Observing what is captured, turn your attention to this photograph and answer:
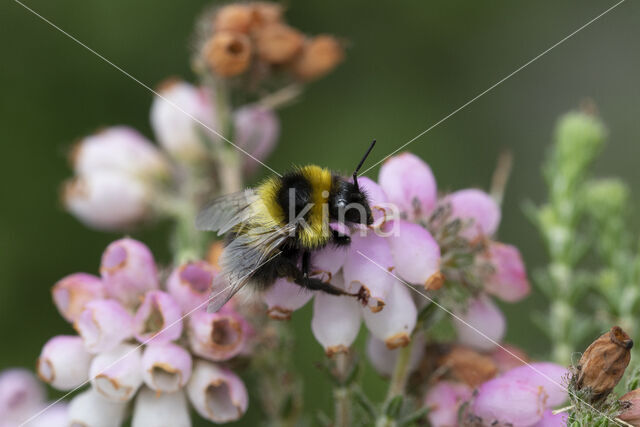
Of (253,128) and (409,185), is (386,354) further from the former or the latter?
(253,128)

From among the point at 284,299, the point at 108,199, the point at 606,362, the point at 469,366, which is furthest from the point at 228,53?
the point at 606,362

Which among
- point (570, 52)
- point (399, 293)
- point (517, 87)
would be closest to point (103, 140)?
point (399, 293)

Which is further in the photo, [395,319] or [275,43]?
[275,43]

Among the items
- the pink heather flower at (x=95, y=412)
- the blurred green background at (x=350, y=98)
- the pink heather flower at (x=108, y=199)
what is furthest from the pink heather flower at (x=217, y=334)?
the blurred green background at (x=350, y=98)

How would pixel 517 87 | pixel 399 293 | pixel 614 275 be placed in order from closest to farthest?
1. pixel 399 293
2. pixel 614 275
3. pixel 517 87

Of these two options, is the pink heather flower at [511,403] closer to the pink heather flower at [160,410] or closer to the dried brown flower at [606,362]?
the dried brown flower at [606,362]

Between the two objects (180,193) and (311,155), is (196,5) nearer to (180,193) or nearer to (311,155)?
(311,155)
